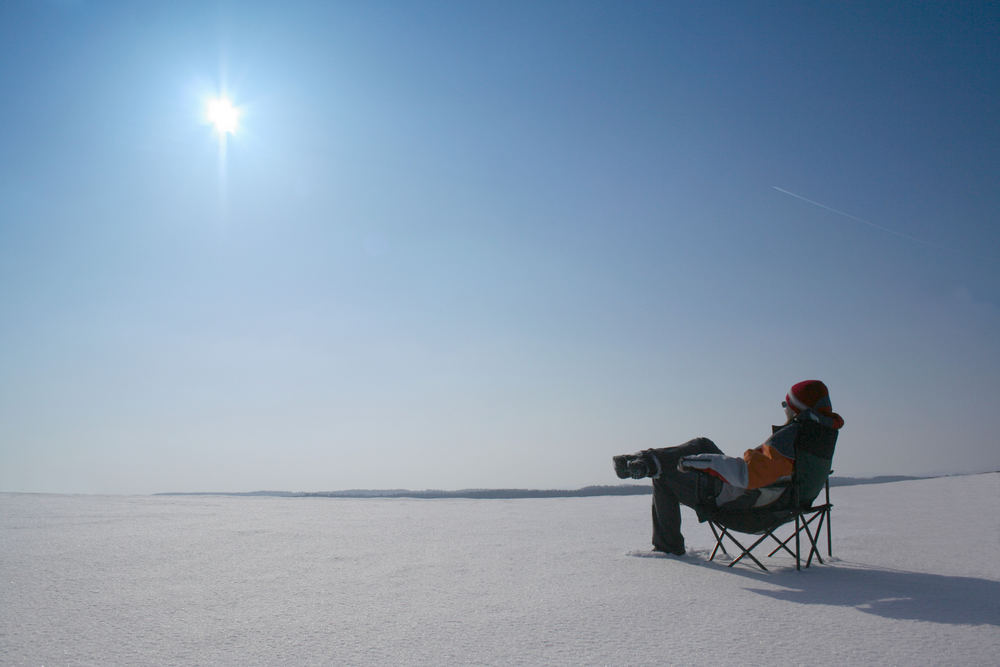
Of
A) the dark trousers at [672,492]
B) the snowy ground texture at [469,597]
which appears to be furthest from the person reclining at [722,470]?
the snowy ground texture at [469,597]

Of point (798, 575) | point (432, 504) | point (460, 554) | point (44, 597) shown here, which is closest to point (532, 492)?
point (432, 504)

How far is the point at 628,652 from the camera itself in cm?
237

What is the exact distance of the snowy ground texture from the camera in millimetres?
2402

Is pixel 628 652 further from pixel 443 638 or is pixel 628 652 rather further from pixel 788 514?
pixel 788 514

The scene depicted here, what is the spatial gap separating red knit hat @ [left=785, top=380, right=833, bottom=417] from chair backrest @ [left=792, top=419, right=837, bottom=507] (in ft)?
0.44

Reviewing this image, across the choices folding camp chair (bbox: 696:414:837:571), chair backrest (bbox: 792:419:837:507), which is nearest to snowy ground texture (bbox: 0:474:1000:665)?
folding camp chair (bbox: 696:414:837:571)

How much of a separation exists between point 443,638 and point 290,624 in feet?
2.30

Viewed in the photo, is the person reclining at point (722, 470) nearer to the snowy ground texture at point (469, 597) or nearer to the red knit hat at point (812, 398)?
the red knit hat at point (812, 398)

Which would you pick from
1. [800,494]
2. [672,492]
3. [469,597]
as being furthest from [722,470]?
[469,597]

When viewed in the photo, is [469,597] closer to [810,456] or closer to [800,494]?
[800,494]

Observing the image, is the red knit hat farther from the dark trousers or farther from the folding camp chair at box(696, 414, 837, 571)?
the dark trousers

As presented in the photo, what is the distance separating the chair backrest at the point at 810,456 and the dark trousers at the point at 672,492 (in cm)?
64

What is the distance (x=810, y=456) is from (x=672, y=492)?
950 millimetres

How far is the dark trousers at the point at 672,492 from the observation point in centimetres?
429
